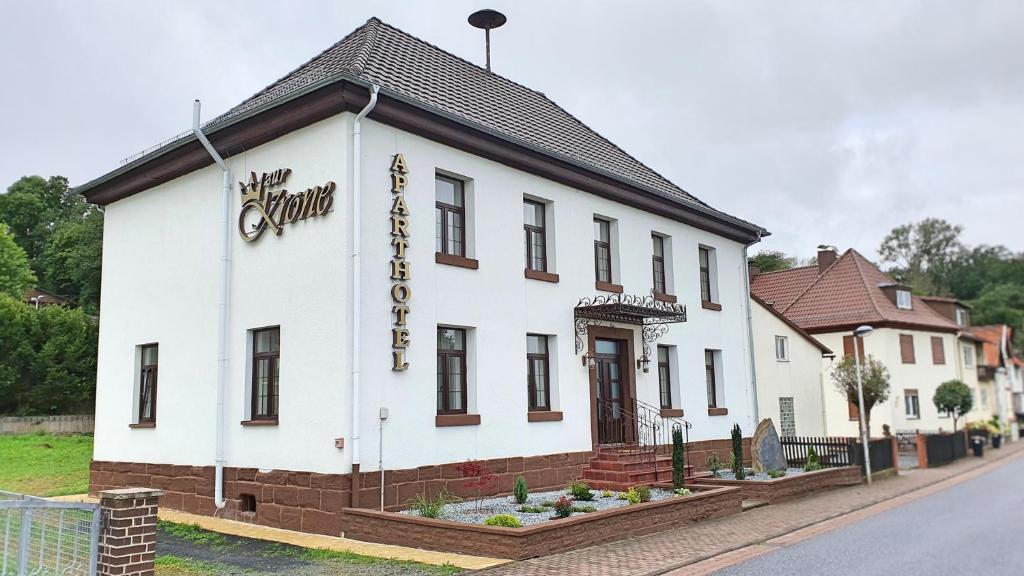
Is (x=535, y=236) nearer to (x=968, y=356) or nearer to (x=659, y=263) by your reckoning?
(x=659, y=263)

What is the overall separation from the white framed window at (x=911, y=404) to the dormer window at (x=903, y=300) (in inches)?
175

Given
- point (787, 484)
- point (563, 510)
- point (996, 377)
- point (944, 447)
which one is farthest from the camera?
point (996, 377)

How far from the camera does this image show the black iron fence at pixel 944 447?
2827 cm

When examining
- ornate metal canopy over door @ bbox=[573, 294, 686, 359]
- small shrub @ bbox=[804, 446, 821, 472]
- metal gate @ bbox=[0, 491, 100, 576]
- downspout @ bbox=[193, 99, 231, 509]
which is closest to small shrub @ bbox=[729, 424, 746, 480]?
ornate metal canopy over door @ bbox=[573, 294, 686, 359]

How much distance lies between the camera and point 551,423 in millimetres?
15898

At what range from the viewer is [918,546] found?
11391 mm

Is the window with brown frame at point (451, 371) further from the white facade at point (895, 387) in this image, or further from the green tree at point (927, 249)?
the green tree at point (927, 249)

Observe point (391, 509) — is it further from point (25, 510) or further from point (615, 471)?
point (25, 510)

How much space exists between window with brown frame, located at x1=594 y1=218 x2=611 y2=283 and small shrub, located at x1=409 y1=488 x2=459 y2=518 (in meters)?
6.78

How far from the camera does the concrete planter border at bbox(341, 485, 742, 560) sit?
10.3 meters

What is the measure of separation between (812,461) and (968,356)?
3571 cm

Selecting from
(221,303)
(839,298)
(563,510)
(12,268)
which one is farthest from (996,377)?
(12,268)

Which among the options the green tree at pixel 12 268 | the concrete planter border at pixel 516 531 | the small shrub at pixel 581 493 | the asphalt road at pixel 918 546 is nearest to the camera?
the asphalt road at pixel 918 546

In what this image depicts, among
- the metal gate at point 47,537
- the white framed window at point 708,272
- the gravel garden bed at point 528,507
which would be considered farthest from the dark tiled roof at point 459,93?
the metal gate at point 47,537
